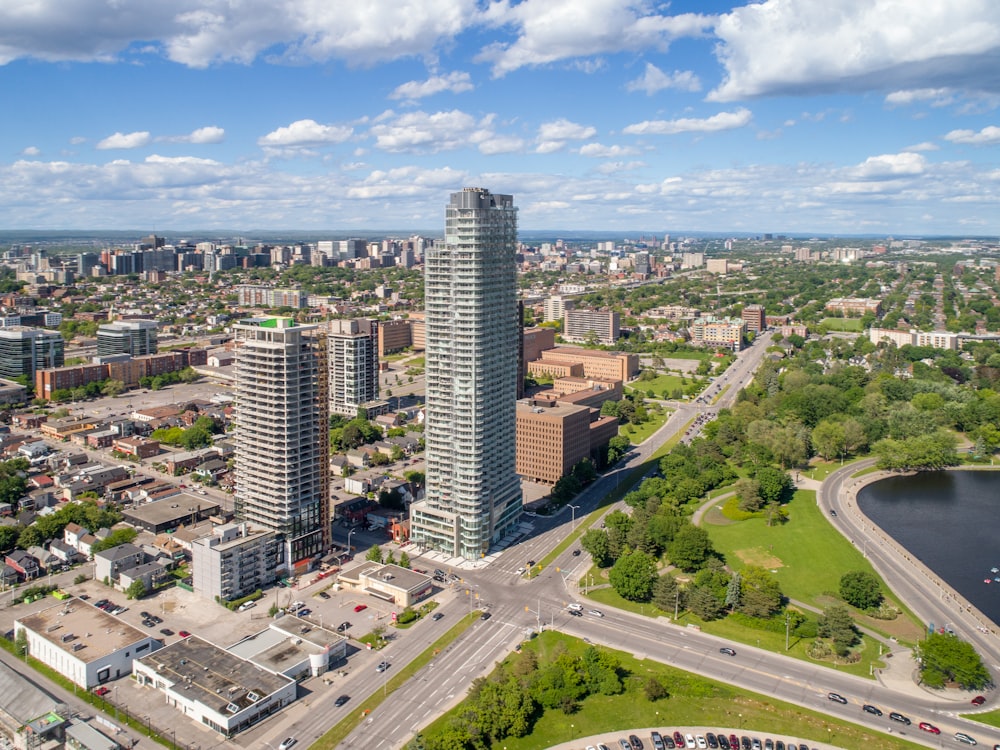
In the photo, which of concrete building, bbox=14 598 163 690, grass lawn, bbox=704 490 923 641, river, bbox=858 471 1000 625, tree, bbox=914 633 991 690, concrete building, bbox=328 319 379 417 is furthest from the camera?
concrete building, bbox=328 319 379 417

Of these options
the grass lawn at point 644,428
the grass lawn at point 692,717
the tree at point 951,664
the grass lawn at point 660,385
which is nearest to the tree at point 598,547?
the grass lawn at point 692,717

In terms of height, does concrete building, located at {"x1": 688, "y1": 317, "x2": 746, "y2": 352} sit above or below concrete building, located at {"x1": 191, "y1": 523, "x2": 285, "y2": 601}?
above

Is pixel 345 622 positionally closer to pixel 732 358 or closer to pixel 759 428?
pixel 759 428

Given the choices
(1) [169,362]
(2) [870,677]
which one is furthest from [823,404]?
(1) [169,362]

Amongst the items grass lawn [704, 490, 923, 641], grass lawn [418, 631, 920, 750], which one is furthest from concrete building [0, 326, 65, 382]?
grass lawn [418, 631, 920, 750]

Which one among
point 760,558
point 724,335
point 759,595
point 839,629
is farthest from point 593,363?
point 839,629

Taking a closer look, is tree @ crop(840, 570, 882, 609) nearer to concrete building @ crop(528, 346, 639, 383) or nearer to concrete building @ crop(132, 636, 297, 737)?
concrete building @ crop(132, 636, 297, 737)
